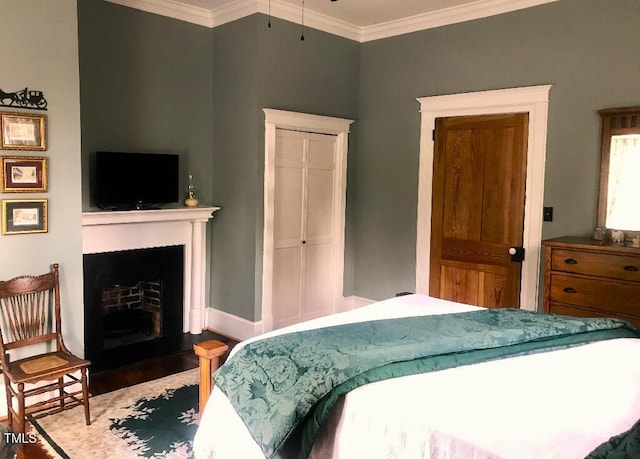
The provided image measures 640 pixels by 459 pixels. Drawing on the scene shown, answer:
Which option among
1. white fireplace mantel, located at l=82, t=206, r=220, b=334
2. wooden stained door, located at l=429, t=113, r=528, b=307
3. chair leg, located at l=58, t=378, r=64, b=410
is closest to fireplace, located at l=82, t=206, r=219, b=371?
white fireplace mantel, located at l=82, t=206, r=220, b=334

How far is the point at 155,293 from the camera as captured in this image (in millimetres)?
4855

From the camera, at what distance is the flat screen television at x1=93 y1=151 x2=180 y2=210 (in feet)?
13.6

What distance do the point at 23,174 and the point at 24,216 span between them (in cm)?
24

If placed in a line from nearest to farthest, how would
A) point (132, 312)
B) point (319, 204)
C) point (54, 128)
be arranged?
point (54, 128) → point (132, 312) → point (319, 204)

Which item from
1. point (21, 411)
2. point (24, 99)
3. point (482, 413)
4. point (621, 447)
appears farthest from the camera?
point (24, 99)

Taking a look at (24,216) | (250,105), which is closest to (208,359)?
(24,216)

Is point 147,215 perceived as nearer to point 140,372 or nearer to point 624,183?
point 140,372

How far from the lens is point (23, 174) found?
3125 millimetres

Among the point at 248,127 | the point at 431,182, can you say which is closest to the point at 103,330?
the point at 248,127

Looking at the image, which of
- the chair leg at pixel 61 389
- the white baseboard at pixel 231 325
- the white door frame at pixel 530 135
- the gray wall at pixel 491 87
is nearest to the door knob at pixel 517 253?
the white door frame at pixel 530 135

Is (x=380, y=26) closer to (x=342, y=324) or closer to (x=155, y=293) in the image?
(x=155, y=293)

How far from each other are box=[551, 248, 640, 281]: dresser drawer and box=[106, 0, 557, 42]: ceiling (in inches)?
77.8

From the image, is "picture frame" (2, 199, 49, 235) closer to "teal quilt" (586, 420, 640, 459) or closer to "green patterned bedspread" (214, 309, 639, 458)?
"green patterned bedspread" (214, 309, 639, 458)

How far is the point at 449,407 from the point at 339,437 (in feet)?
1.28
